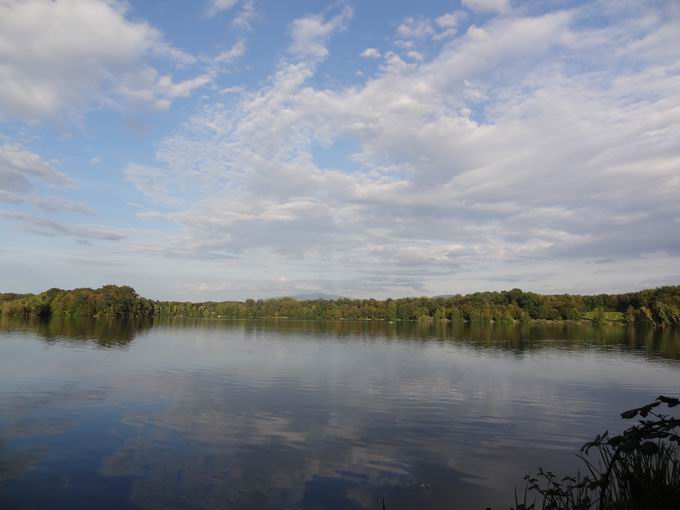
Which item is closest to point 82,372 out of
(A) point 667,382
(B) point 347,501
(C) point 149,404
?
(C) point 149,404

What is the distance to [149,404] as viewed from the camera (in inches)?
980

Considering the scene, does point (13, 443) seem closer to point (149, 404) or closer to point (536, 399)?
point (149, 404)

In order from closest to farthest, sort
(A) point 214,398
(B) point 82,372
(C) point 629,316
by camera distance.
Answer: (A) point 214,398 → (B) point 82,372 → (C) point 629,316

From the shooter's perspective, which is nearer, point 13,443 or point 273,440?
point 13,443

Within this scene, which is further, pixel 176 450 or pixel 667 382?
pixel 667 382

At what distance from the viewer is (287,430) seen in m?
20.3

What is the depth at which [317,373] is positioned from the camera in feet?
125

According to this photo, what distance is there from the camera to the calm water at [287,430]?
13.7 meters

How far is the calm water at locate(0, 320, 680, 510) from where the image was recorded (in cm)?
1370

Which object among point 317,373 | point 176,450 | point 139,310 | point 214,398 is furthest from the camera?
point 139,310

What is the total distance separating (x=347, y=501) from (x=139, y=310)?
620 feet

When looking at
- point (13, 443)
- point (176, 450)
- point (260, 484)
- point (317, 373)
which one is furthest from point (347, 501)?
point (317, 373)

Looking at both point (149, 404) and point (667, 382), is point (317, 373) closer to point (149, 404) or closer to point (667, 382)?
point (149, 404)

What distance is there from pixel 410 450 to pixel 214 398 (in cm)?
1369
